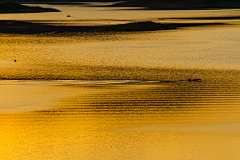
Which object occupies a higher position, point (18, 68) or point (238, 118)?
point (238, 118)

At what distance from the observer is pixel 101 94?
2875cm

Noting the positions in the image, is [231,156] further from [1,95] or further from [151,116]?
[1,95]

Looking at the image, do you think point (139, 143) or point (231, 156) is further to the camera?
point (139, 143)

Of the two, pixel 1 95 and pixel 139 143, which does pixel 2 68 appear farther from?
pixel 139 143

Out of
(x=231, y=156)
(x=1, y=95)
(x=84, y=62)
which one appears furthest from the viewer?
(x=84, y=62)

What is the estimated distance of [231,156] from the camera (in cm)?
1691

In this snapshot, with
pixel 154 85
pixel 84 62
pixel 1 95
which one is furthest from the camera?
pixel 84 62

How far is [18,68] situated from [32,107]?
18240 mm

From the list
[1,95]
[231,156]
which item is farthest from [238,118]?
[1,95]

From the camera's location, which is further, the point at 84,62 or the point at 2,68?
the point at 84,62

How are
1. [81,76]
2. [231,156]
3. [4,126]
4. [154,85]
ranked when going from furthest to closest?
[81,76], [154,85], [4,126], [231,156]

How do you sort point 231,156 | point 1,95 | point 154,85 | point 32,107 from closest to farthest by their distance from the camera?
point 231,156, point 32,107, point 1,95, point 154,85

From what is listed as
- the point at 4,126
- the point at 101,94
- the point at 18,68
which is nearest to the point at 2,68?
the point at 18,68

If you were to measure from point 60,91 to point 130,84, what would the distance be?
223 inches
